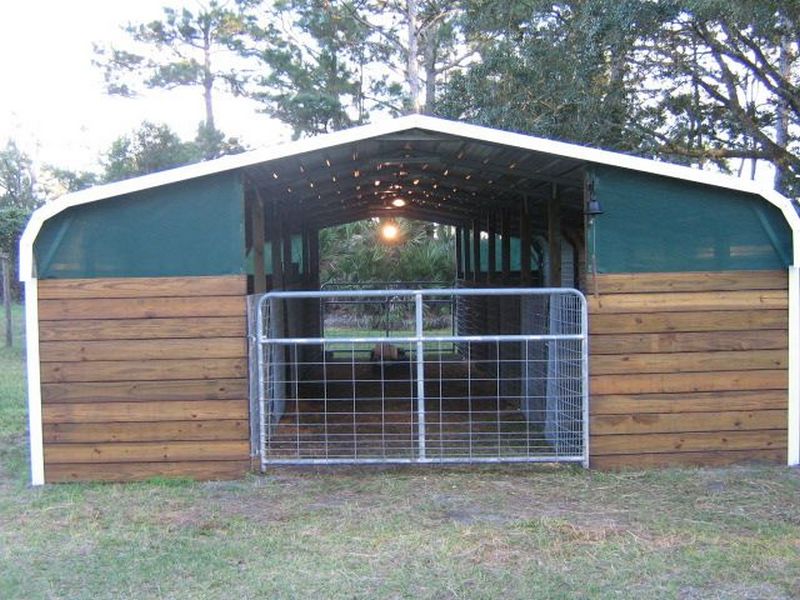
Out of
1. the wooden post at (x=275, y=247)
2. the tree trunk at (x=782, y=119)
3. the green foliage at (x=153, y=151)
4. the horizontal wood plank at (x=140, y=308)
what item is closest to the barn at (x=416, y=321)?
the horizontal wood plank at (x=140, y=308)

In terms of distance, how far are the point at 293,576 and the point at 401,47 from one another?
22.5 m

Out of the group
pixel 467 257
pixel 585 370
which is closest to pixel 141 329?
pixel 585 370

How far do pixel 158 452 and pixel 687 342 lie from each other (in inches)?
161

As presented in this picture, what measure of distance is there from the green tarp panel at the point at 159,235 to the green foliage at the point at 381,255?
13.2 m

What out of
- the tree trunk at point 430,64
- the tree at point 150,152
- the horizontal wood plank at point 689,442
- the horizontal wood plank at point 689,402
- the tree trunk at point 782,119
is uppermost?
the tree trunk at point 430,64

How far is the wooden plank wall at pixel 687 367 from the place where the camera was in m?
6.23

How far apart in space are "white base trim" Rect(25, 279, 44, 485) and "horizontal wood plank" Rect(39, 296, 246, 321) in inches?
2.7

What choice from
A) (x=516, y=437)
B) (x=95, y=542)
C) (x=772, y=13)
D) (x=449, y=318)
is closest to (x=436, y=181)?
(x=516, y=437)

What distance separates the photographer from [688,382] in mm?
6266

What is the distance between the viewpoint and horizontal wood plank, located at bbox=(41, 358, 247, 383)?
607 cm

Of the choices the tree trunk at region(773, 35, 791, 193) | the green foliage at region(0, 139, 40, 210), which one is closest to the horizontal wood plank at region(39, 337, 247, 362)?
the tree trunk at region(773, 35, 791, 193)

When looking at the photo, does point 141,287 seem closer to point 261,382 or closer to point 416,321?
point 261,382

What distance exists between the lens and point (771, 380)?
6.31 meters

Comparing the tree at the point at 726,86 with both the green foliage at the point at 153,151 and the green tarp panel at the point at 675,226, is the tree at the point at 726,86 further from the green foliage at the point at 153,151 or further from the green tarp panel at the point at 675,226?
the green foliage at the point at 153,151
